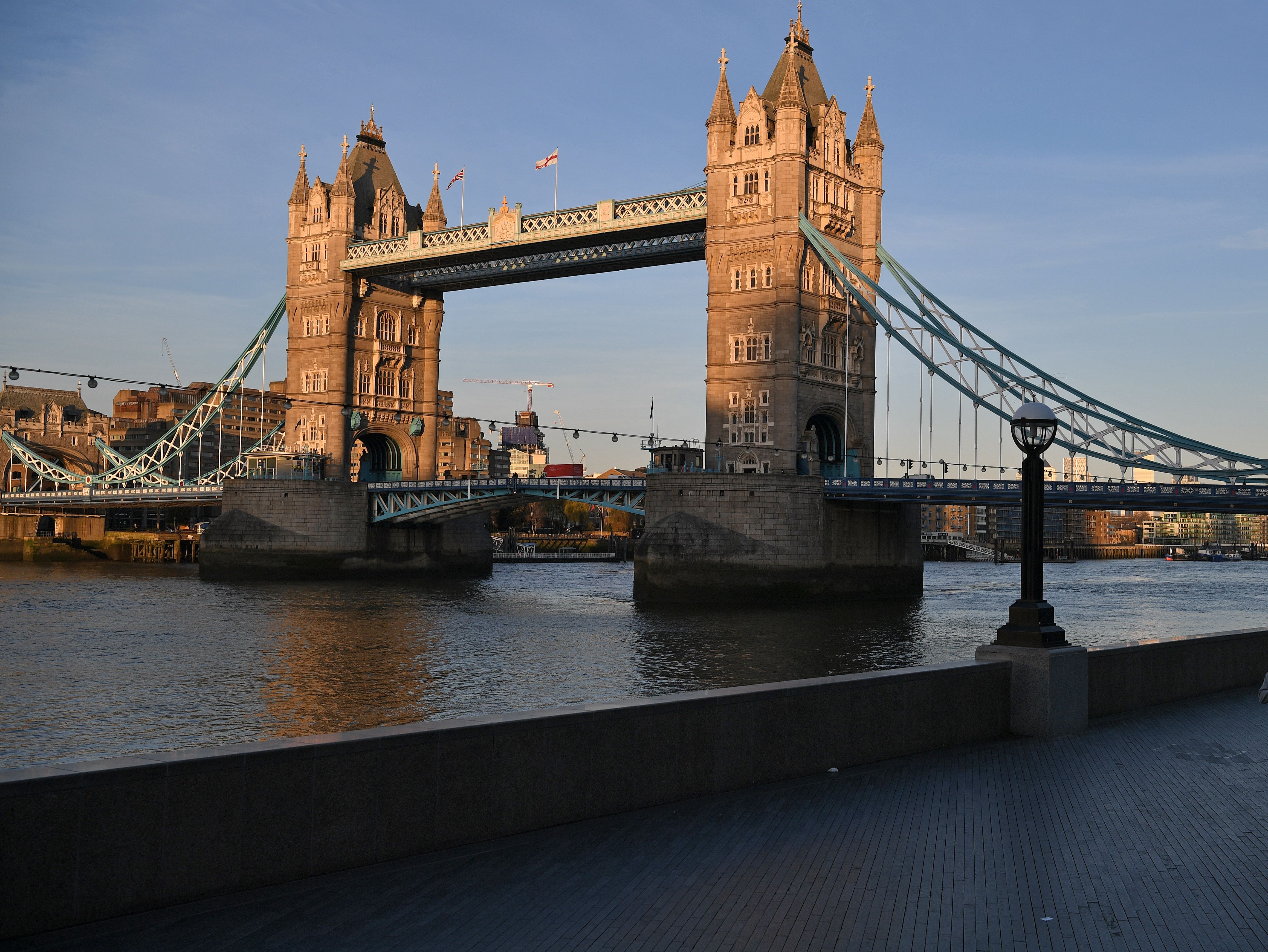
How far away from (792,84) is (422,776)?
Answer: 47460mm

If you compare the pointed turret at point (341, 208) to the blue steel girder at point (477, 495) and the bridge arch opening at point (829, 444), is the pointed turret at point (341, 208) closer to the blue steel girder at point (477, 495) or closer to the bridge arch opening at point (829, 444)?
the blue steel girder at point (477, 495)

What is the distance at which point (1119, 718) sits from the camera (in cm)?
1156

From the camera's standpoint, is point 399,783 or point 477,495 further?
point 477,495

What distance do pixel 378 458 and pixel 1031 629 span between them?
6234 centimetres

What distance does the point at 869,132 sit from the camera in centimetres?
5275

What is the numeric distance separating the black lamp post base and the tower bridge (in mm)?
32788

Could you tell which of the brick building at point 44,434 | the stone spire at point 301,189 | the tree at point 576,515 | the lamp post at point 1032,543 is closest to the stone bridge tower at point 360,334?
the stone spire at point 301,189

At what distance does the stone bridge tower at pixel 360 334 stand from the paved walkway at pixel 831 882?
192ft

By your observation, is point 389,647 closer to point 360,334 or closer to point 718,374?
point 718,374

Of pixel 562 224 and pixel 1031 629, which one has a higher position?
pixel 562 224

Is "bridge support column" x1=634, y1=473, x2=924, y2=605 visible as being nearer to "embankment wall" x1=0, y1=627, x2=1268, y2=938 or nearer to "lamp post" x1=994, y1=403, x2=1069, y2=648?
"lamp post" x1=994, y1=403, x2=1069, y2=648

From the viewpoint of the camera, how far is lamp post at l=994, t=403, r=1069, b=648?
35.6 ft

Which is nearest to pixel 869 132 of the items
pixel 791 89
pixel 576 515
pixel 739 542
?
pixel 791 89

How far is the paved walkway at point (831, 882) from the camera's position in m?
5.51
